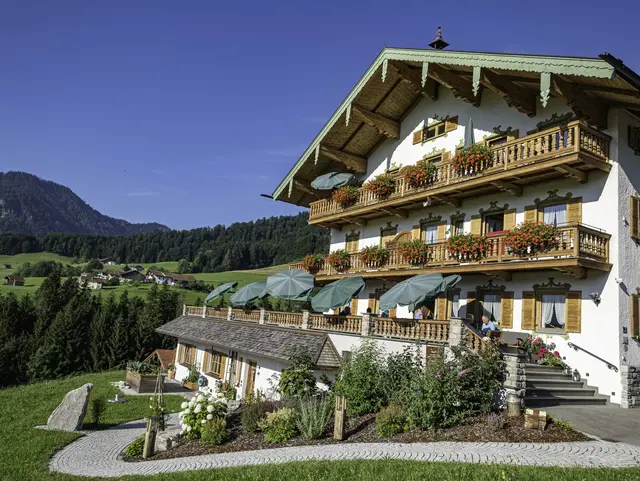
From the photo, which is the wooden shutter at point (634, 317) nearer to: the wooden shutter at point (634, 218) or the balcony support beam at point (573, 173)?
the wooden shutter at point (634, 218)

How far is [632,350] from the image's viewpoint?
16.3m

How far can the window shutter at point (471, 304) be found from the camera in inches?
790

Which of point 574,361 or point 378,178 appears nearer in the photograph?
point 574,361

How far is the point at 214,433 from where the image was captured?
1431 cm

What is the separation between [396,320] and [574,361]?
5.74 m

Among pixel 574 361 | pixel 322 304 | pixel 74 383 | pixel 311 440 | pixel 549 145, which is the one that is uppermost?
pixel 549 145

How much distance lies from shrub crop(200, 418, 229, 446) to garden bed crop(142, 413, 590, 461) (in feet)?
0.61

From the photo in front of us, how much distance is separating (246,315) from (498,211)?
45.1 ft

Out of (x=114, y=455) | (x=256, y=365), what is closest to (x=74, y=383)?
(x=256, y=365)

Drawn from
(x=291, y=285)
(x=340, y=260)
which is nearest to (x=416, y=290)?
(x=291, y=285)

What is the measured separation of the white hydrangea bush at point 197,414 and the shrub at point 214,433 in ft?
1.08

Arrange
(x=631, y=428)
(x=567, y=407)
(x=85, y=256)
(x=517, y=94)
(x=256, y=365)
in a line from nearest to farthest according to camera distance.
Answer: (x=631, y=428), (x=567, y=407), (x=517, y=94), (x=256, y=365), (x=85, y=256)

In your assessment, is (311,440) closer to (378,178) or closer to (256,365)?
(256,365)

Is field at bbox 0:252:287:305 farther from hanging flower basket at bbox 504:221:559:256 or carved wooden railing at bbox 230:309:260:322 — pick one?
hanging flower basket at bbox 504:221:559:256
